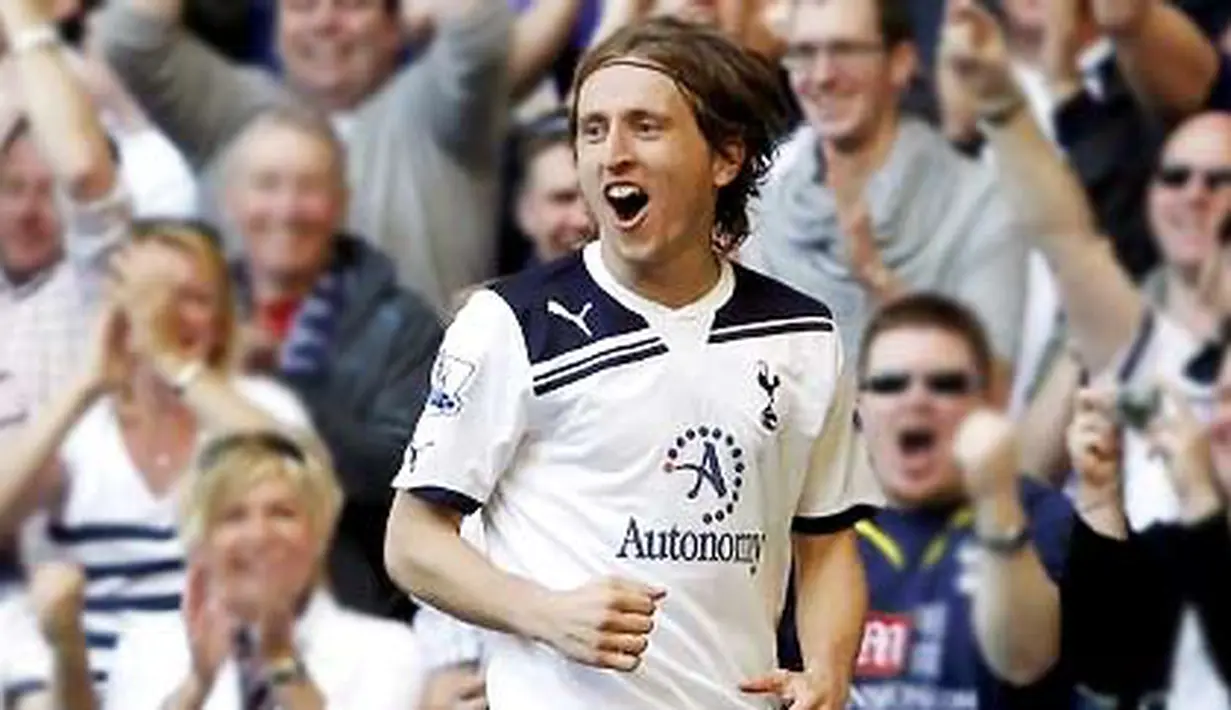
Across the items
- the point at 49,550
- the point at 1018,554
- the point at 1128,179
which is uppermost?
the point at 1128,179

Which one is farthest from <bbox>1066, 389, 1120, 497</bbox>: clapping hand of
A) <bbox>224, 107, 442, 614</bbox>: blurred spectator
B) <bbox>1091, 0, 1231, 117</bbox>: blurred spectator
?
<bbox>224, 107, 442, 614</bbox>: blurred spectator

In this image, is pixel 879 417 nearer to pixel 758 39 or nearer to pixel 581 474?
pixel 758 39

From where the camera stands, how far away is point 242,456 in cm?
720

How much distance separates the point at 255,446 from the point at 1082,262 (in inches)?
65.0

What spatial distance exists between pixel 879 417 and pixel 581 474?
2574mm

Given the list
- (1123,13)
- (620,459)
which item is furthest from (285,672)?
(620,459)

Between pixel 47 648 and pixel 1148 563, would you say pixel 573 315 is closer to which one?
pixel 1148 563

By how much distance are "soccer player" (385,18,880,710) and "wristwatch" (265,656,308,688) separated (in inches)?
94.0

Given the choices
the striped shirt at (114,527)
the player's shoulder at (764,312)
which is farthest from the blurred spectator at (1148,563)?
the striped shirt at (114,527)

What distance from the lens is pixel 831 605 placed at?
474 centimetres

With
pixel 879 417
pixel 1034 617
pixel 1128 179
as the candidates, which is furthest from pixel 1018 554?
pixel 1128 179

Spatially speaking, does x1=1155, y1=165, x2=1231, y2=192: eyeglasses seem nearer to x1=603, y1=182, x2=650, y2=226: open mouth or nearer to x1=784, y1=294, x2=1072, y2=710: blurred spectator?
x1=784, y1=294, x2=1072, y2=710: blurred spectator

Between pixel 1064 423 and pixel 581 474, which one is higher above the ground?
pixel 581 474

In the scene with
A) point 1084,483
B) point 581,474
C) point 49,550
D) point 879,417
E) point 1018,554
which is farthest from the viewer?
point 49,550
